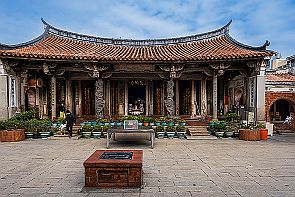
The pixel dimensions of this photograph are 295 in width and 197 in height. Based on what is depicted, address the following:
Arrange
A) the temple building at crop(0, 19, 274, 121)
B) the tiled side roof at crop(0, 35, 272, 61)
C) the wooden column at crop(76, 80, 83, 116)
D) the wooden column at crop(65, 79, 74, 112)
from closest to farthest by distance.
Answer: the tiled side roof at crop(0, 35, 272, 61), the temple building at crop(0, 19, 274, 121), the wooden column at crop(65, 79, 74, 112), the wooden column at crop(76, 80, 83, 116)

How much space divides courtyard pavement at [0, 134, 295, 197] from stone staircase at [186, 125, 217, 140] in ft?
5.57

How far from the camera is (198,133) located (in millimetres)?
10922

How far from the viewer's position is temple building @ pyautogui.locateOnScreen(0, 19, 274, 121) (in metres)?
11.1

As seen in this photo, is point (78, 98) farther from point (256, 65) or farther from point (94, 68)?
point (256, 65)

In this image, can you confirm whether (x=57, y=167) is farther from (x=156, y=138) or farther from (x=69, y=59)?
(x=69, y=59)

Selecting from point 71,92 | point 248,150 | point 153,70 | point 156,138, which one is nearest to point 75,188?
point 248,150

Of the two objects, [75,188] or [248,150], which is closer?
[75,188]

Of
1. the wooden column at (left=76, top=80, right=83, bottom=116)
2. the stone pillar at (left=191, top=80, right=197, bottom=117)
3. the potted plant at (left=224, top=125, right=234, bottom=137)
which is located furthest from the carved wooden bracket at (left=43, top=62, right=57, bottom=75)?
the potted plant at (left=224, top=125, right=234, bottom=137)

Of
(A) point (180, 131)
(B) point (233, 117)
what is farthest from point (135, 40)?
(B) point (233, 117)

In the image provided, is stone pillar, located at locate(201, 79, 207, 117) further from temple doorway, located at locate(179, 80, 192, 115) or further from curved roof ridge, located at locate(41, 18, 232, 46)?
curved roof ridge, located at locate(41, 18, 232, 46)

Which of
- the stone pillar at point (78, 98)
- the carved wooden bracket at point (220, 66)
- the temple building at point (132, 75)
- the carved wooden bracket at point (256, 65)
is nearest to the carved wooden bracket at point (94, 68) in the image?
the temple building at point (132, 75)

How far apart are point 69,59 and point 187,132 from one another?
20.2ft

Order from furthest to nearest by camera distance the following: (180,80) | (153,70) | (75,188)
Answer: (180,80), (153,70), (75,188)

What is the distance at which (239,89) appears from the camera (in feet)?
43.8
